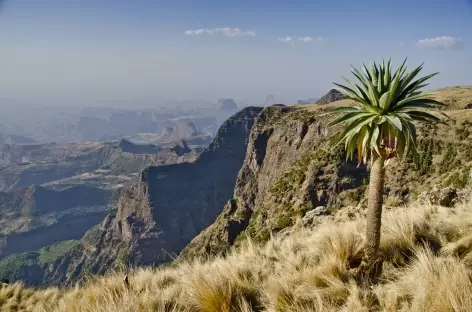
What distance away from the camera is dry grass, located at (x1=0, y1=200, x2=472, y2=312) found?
4.70m

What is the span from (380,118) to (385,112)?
5.8 inches

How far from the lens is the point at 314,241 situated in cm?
848

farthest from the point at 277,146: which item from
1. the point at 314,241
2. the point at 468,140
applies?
the point at 314,241

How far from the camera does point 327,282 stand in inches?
222

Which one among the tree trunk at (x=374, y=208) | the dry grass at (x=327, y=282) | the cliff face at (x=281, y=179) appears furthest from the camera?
the cliff face at (x=281, y=179)

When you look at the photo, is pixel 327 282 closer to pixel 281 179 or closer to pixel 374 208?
pixel 374 208

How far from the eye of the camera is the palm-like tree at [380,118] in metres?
5.29

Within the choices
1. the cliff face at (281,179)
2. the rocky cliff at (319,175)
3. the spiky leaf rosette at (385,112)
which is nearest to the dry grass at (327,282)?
the spiky leaf rosette at (385,112)

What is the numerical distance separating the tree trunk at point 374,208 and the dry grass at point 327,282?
0.38 meters

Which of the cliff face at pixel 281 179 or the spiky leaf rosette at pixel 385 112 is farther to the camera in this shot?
the cliff face at pixel 281 179

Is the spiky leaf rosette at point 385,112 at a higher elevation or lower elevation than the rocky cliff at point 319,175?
higher

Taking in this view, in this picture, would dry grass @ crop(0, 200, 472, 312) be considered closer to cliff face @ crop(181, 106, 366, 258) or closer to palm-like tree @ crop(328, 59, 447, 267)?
A: palm-like tree @ crop(328, 59, 447, 267)

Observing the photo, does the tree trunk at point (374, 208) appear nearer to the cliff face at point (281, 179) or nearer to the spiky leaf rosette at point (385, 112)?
the spiky leaf rosette at point (385, 112)

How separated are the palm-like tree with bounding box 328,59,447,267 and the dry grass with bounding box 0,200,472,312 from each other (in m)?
0.76
